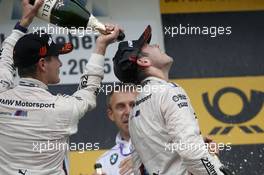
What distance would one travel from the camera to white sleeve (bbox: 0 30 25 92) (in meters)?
3.76

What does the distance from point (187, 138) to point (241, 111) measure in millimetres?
2623

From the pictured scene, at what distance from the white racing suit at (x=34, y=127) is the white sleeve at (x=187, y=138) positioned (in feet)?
1.57

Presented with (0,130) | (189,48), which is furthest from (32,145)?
(189,48)

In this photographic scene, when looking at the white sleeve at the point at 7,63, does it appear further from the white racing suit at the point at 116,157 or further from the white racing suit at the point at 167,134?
the white racing suit at the point at 116,157

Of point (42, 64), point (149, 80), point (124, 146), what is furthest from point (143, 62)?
point (124, 146)

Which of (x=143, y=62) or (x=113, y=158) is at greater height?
(x=143, y=62)

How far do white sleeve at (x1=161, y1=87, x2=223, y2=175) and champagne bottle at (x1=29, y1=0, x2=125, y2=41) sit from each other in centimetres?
67

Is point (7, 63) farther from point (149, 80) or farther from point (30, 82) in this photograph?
point (149, 80)

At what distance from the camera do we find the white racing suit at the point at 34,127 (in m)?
3.60

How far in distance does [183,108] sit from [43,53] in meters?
0.73

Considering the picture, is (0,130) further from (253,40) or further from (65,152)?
(253,40)

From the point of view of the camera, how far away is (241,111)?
5.88 metres

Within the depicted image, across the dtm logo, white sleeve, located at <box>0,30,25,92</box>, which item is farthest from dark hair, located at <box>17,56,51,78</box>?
the dtm logo

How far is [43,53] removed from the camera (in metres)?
3.71
